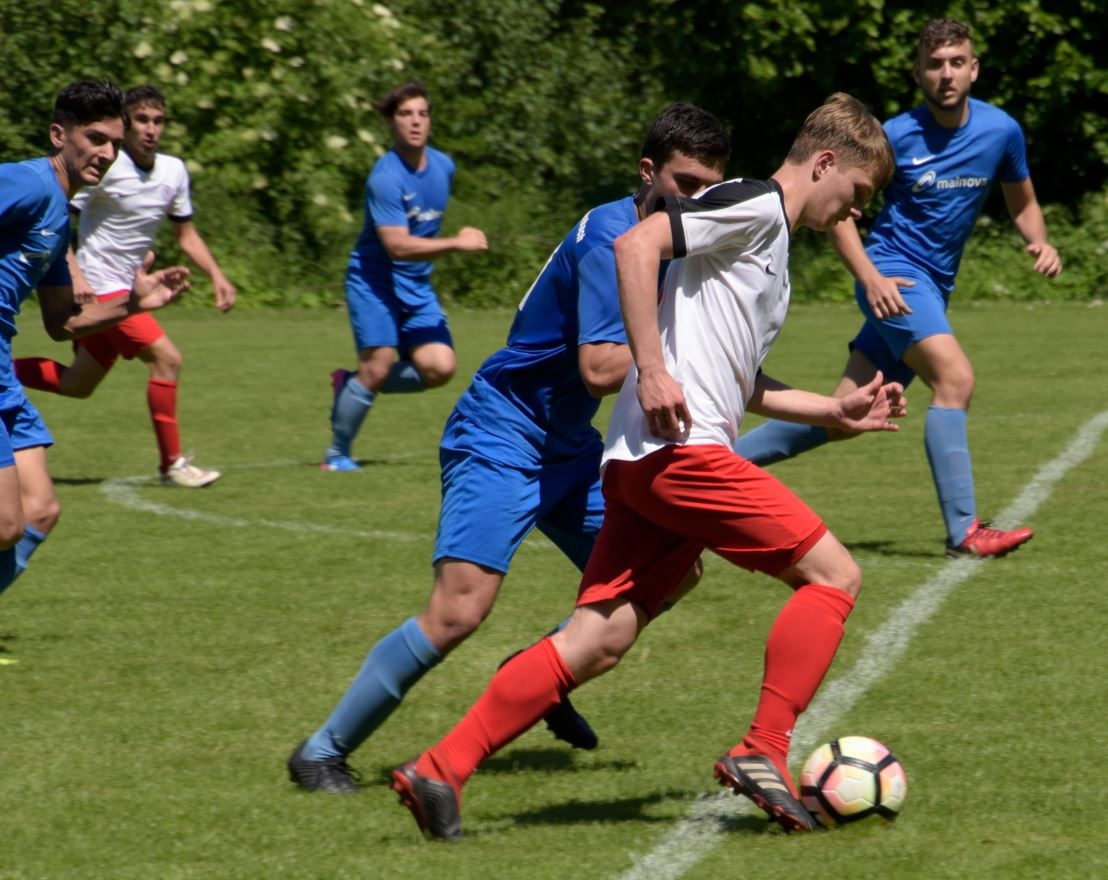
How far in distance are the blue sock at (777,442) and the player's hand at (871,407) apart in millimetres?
3192

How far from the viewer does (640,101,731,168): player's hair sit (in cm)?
438

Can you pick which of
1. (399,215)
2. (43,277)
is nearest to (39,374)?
(399,215)

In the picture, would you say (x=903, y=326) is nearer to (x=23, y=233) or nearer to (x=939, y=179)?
(x=939, y=179)

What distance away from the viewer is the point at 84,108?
18.1 feet

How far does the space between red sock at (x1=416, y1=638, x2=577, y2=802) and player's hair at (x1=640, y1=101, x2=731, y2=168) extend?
1229 millimetres

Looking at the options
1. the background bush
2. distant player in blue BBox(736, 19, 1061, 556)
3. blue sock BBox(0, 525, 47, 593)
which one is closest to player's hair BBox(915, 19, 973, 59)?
distant player in blue BBox(736, 19, 1061, 556)

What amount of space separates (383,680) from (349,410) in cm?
539

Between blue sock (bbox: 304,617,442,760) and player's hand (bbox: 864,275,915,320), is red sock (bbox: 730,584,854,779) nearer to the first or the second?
blue sock (bbox: 304,617,442,760)

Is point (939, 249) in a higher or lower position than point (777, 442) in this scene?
higher

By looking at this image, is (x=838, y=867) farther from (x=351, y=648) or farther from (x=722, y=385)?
(x=351, y=648)

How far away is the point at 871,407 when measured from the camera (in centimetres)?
441

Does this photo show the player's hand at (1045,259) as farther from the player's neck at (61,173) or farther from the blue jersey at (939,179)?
the player's neck at (61,173)

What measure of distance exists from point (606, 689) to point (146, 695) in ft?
4.67

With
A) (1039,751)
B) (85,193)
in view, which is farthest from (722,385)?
(85,193)
